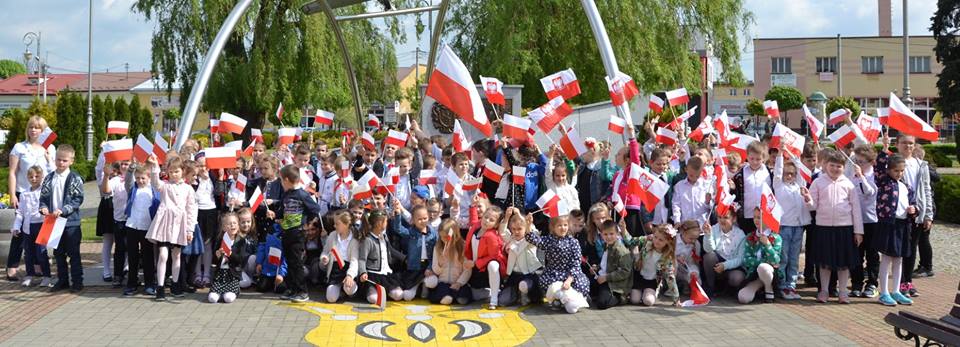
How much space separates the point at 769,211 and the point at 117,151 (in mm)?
6593

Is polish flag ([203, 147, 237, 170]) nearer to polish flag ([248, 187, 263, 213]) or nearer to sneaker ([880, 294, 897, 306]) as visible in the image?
polish flag ([248, 187, 263, 213])

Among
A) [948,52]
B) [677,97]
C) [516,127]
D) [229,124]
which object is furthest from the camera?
[948,52]

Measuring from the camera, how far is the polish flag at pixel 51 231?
884 centimetres

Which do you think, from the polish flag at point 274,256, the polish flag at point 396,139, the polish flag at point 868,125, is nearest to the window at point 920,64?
the polish flag at point 868,125

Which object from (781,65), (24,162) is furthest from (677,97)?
(781,65)

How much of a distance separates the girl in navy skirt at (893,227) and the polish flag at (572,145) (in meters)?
2.98

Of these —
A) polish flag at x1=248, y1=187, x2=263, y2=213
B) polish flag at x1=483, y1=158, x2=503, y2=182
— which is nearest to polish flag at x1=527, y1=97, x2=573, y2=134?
polish flag at x1=483, y1=158, x2=503, y2=182

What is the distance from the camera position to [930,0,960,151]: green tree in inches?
1572

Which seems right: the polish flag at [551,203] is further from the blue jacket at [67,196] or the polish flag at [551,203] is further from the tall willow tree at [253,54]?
the tall willow tree at [253,54]

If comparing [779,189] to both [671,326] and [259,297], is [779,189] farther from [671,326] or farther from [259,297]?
[259,297]

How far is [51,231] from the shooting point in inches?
350

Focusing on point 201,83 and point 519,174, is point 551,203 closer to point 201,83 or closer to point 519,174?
point 519,174

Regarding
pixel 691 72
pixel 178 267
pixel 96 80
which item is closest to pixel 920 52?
pixel 691 72

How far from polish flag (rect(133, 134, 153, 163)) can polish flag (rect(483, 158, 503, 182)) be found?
3.51 metres
